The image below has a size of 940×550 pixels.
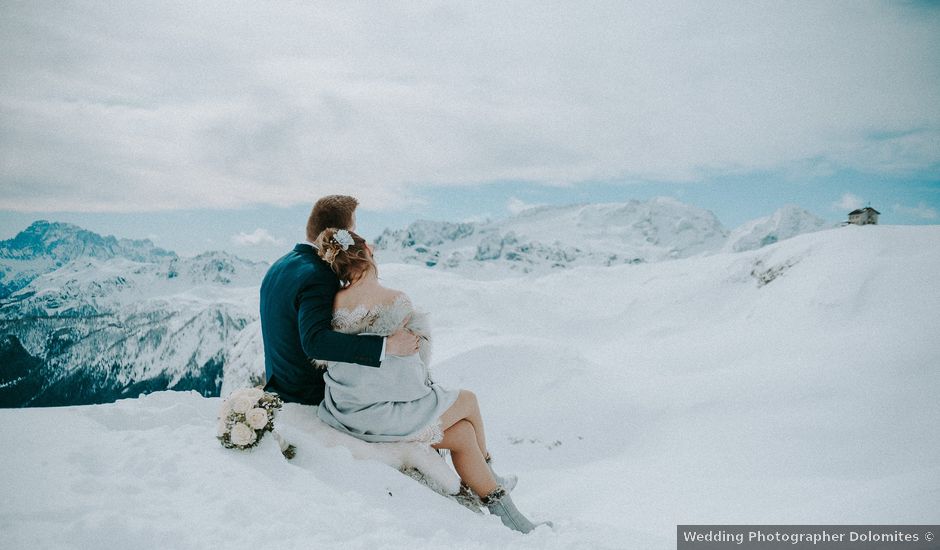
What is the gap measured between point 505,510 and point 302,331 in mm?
2892

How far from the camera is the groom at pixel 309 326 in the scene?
4.84 metres

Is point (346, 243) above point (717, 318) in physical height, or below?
above

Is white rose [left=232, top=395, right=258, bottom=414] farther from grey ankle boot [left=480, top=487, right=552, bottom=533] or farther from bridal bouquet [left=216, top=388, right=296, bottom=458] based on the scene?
grey ankle boot [left=480, top=487, right=552, bottom=533]

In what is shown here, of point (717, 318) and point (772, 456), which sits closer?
point (772, 456)

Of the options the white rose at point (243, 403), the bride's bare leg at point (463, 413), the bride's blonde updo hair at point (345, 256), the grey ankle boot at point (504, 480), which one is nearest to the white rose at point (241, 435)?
the white rose at point (243, 403)

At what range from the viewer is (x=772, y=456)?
37.9 feet

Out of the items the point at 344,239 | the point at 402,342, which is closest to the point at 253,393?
the point at 402,342

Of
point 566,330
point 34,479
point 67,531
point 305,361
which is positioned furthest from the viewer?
point 566,330

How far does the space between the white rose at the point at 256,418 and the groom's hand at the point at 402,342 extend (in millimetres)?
1301

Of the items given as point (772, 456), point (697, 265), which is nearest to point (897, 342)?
point (772, 456)

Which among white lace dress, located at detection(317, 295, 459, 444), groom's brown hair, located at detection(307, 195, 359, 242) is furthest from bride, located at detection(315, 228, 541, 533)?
groom's brown hair, located at detection(307, 195, 359, 242)

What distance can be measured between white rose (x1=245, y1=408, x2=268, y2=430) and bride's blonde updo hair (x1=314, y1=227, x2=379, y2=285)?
1.52 meters

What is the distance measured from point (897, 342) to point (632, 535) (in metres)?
14.0

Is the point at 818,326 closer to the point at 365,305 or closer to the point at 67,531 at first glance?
the point at 365,305
